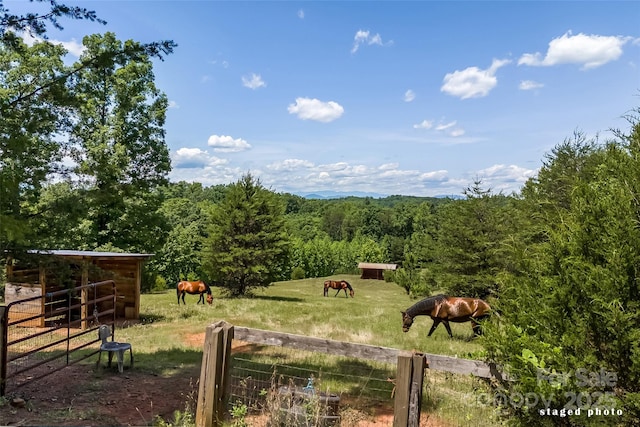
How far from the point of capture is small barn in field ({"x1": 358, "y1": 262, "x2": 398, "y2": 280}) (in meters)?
50.4

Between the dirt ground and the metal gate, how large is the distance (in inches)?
13.1

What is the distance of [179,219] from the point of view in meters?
53.0

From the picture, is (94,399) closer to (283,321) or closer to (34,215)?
(34,215)

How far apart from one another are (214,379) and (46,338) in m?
9.78

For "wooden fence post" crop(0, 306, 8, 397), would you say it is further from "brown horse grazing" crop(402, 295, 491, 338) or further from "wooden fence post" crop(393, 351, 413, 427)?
"brown horse grazing" crop(402, 295, 491, 338)

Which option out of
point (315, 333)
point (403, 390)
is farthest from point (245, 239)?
point (403, 390)

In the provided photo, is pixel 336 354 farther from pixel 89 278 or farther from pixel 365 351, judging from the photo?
pixel 89 278

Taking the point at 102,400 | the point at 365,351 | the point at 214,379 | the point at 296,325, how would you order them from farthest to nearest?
the point at 296,325, the point at 102,400, the point at 214,379, the point at 365,351

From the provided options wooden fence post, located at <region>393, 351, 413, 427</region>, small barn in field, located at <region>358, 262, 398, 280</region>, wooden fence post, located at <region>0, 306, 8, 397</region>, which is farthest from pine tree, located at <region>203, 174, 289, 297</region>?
small barn in field, located at <region>358, 262, 398, 280</region>

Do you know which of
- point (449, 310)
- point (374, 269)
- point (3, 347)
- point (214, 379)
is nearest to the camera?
point (214, 379)

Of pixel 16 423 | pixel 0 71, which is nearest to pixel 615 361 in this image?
pixel 16 423

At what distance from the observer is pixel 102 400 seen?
6.66 m

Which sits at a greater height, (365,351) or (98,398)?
(365,351)

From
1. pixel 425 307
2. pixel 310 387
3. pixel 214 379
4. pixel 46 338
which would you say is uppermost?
pixel 214 379
